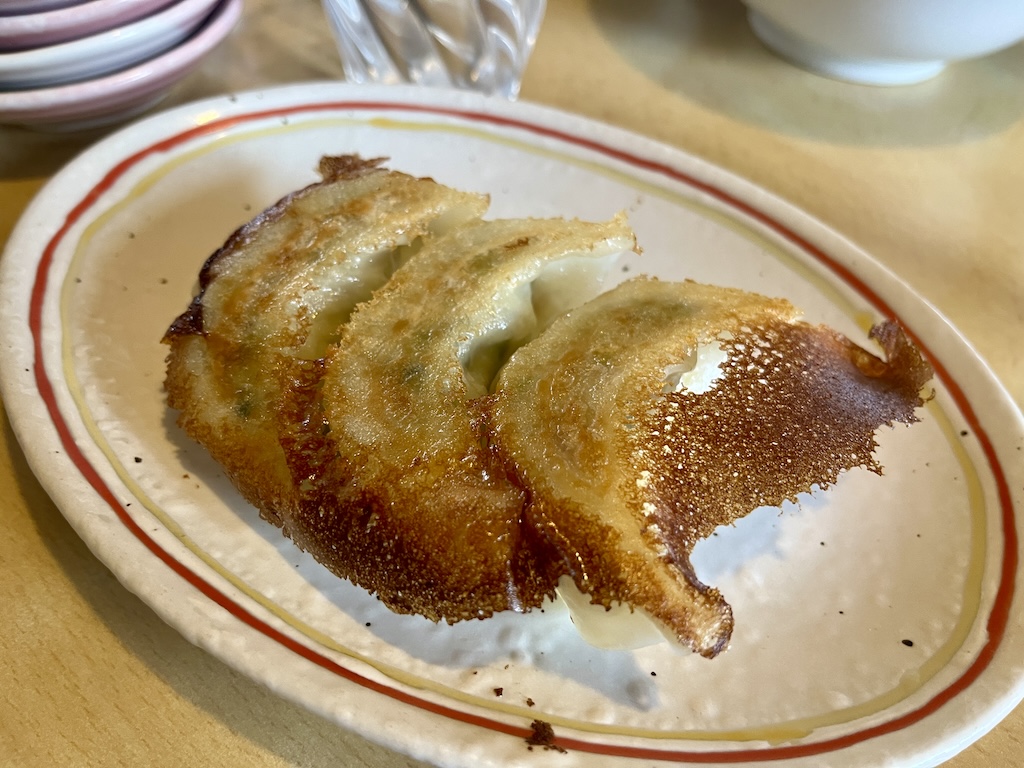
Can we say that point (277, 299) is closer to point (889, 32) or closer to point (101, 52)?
point (101, 52)

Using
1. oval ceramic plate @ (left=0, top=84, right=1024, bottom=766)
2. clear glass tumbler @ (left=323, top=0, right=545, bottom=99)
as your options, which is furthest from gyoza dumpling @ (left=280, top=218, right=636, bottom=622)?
clear glass tumbler @ (left=323, top=0, right=545, bottom=99)

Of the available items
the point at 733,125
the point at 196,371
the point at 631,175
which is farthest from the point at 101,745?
the point at 733,125

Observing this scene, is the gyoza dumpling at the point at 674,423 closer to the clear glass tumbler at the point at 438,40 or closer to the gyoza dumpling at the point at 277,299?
the gyoza dumpling at the point at 277,299

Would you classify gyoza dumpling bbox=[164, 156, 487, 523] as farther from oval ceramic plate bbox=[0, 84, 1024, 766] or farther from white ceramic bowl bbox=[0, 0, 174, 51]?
white ceramic bowl bbox=[0, 0, 174, 51]

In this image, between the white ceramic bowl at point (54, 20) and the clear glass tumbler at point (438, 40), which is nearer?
the white ceramic bowl at point (54, 20)

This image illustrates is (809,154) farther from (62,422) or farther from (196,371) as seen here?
(62,422)

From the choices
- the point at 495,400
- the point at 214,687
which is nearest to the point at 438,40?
the point at 495,400

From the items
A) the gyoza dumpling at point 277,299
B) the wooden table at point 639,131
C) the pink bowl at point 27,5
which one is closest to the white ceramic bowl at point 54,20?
the pink bowl at point 27,5
